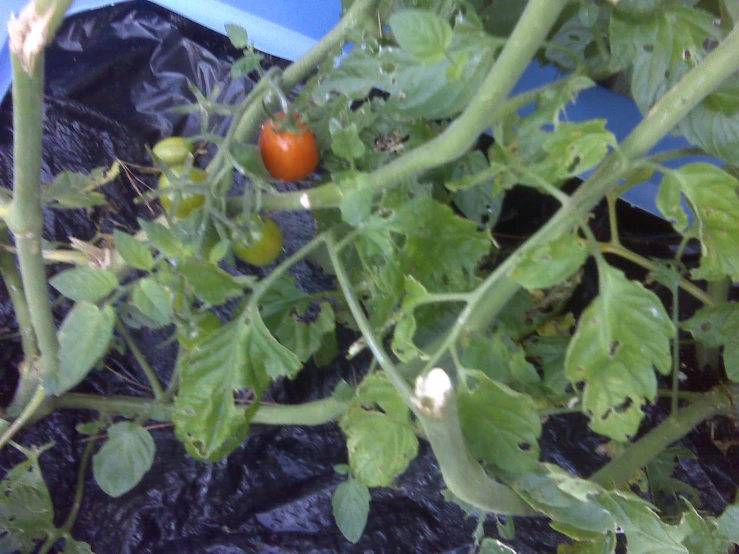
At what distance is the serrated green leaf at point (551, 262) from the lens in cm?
53

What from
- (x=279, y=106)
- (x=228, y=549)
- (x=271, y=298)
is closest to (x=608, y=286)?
(x=271, y=298)

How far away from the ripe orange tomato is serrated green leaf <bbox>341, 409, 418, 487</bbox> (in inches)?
15.2

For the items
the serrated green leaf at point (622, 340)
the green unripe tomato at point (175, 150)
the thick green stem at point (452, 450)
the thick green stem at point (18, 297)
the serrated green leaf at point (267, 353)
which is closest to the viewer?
the thick green stem at point (452, 450)

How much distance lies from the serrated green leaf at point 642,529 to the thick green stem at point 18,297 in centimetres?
83

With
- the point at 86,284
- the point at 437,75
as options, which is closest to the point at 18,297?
the point at 86,284

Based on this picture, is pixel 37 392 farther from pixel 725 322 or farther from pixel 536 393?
pixel 725 322

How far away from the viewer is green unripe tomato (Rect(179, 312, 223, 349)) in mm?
738

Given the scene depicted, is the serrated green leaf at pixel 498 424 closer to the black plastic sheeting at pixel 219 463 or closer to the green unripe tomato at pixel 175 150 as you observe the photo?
the black plastic sheeting at pixel 219 463

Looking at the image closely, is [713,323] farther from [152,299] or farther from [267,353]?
[152,299]

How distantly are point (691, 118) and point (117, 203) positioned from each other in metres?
1.02

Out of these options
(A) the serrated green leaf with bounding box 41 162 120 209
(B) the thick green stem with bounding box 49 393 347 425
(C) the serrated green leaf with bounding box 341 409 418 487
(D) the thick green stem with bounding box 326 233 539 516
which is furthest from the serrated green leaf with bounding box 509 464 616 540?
(A) the serrated green leaf with bounding box 41 162 120 209

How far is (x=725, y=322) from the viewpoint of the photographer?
0.76 m

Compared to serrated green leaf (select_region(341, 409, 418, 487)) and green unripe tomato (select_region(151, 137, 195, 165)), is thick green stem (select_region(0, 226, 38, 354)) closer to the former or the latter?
green unripe tomato (select_region(151, 137, 195, 165))

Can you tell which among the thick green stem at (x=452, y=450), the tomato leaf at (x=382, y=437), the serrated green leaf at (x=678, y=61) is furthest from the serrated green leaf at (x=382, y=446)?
the serrated green leaf at (x=678, y=61)
